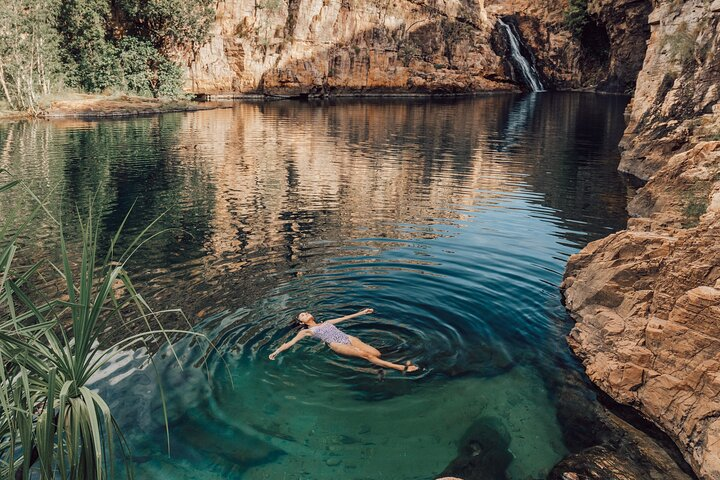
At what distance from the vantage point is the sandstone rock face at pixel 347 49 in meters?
65.3

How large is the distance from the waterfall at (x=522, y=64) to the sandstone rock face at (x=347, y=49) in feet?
11.8

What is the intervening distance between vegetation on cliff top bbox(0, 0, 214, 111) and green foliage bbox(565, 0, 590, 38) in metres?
48.9

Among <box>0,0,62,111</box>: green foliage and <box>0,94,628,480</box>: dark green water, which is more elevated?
<box>0,0,62,111</box>: green foliage

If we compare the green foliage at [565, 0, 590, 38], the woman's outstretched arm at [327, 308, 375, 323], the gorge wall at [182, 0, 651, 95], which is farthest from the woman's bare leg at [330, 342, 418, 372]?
the green foliage at [565, 0, 590, 38]

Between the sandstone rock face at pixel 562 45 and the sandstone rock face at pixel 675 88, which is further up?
the sandstone rock face at pixel 562 45

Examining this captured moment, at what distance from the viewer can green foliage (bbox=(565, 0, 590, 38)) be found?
2699 inches

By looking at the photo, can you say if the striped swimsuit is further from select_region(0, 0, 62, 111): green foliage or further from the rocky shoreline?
select_region(0, 0, 62, 111): green foliage

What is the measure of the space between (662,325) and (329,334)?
4.24 metres

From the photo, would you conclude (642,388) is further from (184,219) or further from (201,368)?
(184,219)

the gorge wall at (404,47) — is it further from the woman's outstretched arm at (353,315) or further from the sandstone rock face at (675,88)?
the woman's outstretched arm at (353,315)

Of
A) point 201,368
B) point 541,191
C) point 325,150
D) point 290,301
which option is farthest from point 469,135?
point 201,368

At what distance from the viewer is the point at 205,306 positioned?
8445 millimetres

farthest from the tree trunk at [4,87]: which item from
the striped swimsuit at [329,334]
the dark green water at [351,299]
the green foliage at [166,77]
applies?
the striped swimsuit at [329,334]

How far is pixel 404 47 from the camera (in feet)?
245
